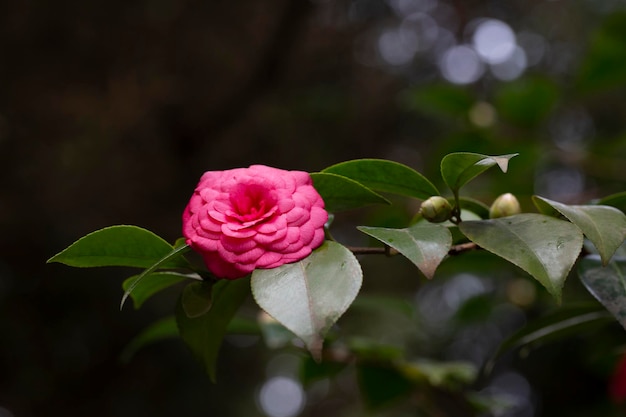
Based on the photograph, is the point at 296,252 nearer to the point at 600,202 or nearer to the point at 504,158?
the point at 504,158

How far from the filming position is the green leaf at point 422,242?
463 mm

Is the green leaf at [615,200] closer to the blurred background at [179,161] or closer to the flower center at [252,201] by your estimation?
the flower center at [252,201]

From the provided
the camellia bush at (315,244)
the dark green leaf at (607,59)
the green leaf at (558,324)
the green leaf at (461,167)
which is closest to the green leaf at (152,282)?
the camellia bush at (315,244)

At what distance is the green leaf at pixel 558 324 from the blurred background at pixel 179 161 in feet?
2.58

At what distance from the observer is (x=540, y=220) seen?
20.1 inches

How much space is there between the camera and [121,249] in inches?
21.5

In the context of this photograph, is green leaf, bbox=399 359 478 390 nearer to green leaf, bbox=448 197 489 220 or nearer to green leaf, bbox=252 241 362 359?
green leaf, bbox=448 197 489 220

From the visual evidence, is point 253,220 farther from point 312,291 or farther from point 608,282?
point 608,282

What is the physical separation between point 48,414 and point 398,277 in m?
1.13

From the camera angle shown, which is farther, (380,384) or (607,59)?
(607,59)

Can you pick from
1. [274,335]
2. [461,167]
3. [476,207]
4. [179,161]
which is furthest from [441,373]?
[179,161]

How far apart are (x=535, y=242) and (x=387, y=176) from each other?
147 mm

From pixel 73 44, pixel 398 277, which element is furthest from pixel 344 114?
pixel 73 44

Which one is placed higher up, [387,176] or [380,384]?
[387,176]
